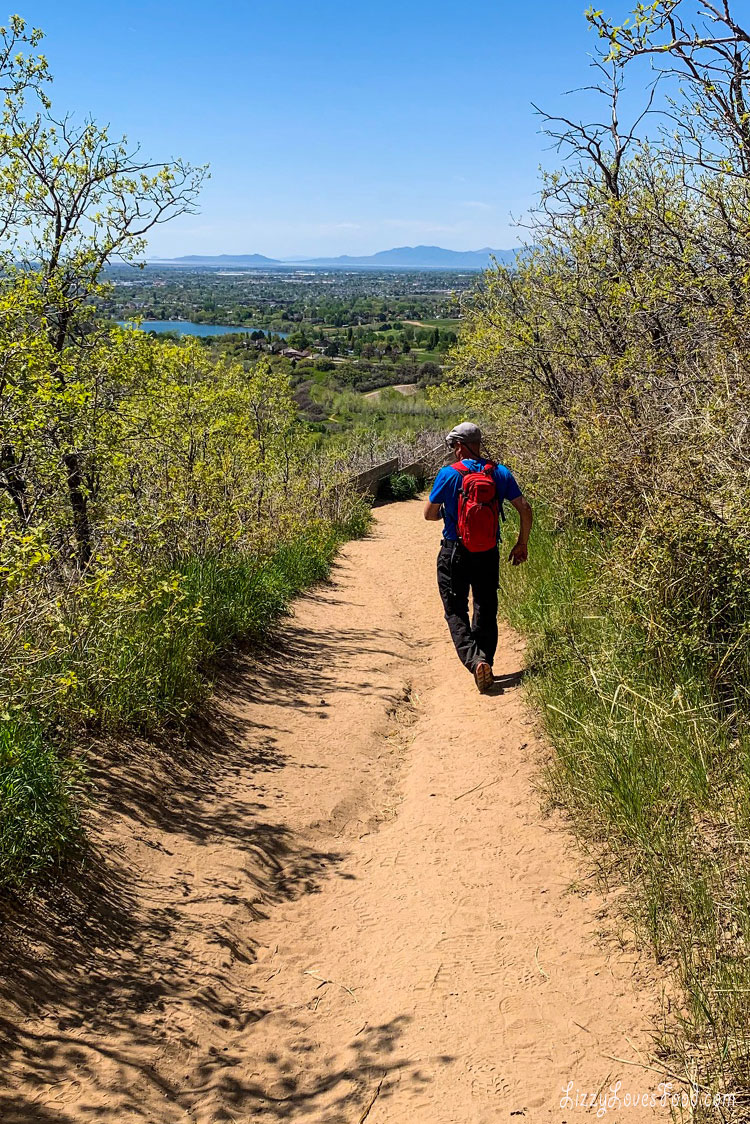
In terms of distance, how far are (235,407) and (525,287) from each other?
3.52 metres

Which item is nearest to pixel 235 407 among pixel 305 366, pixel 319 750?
pixel 319 750

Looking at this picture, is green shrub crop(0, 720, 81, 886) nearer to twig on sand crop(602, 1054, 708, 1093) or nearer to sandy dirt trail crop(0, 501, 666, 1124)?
sandy dirt trail crop(0, 501, 666, 1124)

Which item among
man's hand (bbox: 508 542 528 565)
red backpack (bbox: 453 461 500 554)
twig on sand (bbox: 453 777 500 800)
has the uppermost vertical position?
red backpack (bbox: 453 461 500 554)

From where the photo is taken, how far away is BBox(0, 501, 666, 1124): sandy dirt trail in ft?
8.63

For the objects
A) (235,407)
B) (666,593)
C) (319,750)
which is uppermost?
(235,407)

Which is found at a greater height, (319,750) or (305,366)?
(305,366)

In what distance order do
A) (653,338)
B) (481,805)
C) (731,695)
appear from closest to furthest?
(731,695) < (481,805) < (653,338)

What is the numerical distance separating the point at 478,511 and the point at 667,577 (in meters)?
1.46

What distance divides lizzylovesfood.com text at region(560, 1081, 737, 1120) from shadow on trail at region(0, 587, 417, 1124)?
2.02 ft

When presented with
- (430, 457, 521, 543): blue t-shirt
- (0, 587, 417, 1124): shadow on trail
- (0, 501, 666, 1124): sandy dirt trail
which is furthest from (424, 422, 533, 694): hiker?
(0, 587, 417, 1124): shadow on trail

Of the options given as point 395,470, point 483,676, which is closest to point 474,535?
point 483,676

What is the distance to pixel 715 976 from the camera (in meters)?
2.55

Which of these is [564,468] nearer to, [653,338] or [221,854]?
[653,338]

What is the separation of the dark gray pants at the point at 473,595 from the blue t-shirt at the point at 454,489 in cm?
14
